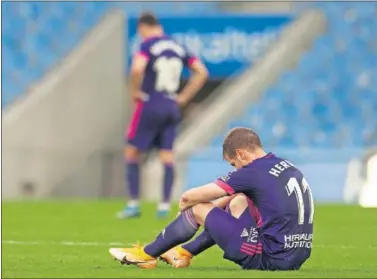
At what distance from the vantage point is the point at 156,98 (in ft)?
45.8

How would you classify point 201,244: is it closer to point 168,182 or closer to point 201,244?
point 201,244

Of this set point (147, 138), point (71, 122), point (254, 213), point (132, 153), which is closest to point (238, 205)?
point (254, 213)

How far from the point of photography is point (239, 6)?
25.1 m

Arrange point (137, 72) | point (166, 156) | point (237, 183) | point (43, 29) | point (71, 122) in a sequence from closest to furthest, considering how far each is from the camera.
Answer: point (237, 183) < point (137, 72) < point (166, 156) < point (71, 122) < point (43, 29)

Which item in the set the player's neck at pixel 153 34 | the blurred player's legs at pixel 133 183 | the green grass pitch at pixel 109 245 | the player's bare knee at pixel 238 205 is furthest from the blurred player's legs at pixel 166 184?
the player's bare knee at pixel 238 205

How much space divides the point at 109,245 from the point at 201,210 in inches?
111

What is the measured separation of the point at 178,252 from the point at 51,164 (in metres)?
15.9

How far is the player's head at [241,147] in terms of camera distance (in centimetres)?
729

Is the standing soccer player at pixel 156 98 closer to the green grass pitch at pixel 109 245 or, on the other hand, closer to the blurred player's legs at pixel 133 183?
the blurred player's legs at pixel 133 183

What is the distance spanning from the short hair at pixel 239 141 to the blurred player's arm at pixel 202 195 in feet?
0.75

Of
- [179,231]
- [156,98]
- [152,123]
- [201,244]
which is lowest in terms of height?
[201,244]

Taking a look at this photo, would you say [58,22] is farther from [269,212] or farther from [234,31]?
[269,212]

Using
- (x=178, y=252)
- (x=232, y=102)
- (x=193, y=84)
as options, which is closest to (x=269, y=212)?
(x=178, y=252)

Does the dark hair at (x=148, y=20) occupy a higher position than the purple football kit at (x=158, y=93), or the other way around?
the dark hair at (x=148, y=20)
